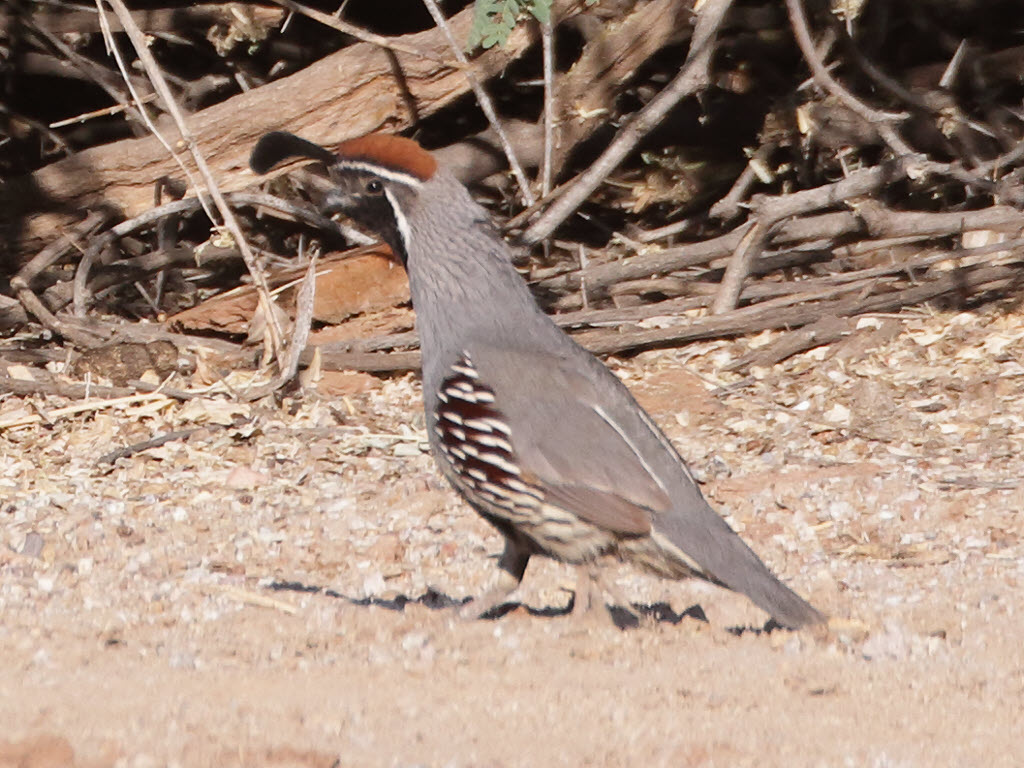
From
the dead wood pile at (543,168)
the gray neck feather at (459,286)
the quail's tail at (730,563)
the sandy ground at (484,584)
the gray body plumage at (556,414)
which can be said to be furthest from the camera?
the dead wood pile at (543,168)

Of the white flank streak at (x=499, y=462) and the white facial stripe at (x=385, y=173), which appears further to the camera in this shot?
the white facial stripe at (x=385, y=173)

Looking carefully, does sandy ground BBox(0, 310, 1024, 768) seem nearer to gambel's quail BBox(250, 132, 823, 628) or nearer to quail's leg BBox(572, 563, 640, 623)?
quail's leg BBox(572, 563, 640, 623)

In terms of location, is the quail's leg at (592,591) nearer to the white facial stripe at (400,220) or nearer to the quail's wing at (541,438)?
the quail's wing at (541,438)

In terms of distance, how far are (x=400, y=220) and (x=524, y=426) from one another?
34.6 inches

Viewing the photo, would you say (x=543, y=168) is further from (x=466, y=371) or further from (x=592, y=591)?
(x=592, y=591)

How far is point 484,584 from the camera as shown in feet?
17.3

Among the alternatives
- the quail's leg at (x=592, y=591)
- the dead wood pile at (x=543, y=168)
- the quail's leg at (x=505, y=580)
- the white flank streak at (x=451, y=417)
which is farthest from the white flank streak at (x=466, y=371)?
the dead wood pile at (x=543, y=168)

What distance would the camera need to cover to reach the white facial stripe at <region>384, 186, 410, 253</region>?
4.93 m

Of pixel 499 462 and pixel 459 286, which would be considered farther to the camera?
pixel 459 286

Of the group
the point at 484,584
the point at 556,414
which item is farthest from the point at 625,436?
the point at 484,584

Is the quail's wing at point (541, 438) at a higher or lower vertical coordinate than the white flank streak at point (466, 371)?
lower

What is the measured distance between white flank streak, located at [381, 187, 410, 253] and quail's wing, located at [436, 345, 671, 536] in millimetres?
507

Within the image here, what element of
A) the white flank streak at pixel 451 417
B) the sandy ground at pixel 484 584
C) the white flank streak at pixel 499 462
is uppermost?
the white flank streak at pixel 451 417

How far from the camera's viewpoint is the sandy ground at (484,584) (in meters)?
3.20
